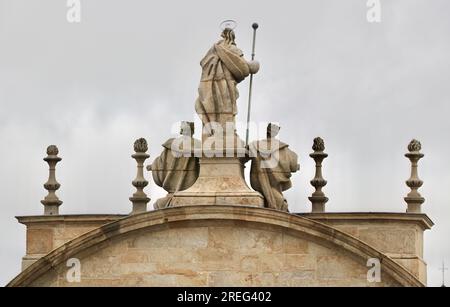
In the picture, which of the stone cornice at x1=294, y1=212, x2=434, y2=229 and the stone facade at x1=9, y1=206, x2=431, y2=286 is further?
the stone cornice at x1=294, y1=212, x2=434, y2=229

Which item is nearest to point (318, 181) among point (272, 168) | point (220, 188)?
point (272, 168)

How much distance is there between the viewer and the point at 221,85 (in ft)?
375

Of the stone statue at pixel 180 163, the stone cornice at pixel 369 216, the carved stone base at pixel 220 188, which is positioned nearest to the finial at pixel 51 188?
the stone statue at pixel 180 163

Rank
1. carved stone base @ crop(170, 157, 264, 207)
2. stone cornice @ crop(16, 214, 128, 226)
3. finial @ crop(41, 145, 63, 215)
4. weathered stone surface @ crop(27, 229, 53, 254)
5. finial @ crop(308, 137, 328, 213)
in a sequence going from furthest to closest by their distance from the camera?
finial @ crop(41, 145, 63, 215)
weathered stone surface @ crop(27, 229, 53, 254)
stone cornice @ crop(16, 214, 128, 226)
finial @ crop(308, 137, 328, 213)
carved stone base @ crop(170, 157, 264, 207)

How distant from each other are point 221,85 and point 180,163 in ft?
5.33

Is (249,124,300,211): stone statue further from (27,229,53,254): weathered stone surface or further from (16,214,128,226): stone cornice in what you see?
(27,229,53,254): weathered stone surface

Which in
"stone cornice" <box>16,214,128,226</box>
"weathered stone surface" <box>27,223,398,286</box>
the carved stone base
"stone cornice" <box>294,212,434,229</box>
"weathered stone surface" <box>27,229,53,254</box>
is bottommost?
"weathered stone surface" <box>27,223,398,286</box>

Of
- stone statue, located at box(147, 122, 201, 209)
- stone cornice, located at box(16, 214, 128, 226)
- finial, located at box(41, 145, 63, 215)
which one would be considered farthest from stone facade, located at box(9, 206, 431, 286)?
finial, located at box(41, 145, 63, 215)

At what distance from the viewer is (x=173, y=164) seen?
114m

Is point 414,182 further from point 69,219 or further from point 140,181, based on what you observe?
point 69,219

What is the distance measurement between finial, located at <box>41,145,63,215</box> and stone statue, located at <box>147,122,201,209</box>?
2004 mm

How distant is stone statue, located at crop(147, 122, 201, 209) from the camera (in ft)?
375

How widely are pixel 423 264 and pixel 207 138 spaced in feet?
15.0
